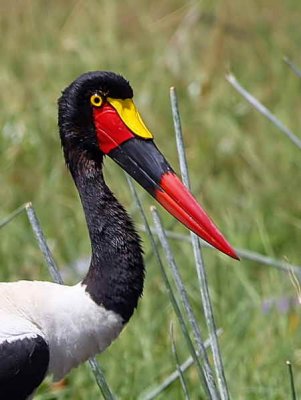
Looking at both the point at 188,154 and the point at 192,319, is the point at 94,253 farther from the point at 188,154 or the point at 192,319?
the point at 188,154

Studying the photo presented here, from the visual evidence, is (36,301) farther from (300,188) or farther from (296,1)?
(296,1)

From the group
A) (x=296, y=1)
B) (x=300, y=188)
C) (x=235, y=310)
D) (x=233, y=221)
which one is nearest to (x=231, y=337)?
(x=235, y=310)

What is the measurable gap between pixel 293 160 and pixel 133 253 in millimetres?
2205

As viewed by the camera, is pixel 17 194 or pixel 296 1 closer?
pixel 17 194

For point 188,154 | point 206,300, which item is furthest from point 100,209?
point 188,154

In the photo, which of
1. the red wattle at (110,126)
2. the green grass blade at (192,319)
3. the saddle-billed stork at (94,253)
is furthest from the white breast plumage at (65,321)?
the red wattle at (110,126)

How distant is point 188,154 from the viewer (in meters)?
5.11

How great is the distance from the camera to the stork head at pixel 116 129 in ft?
9.07

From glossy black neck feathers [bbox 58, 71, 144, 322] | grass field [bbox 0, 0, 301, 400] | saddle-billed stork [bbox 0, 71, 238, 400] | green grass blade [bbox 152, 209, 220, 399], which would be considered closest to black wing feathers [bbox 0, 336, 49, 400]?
saddle-billed stork [bbox 0, 71, 238, 400]

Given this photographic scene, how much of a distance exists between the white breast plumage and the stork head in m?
0.25

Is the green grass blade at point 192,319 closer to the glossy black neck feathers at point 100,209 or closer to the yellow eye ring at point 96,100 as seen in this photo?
the glossy black neck feathers at point 100,209

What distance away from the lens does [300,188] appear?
4.80m

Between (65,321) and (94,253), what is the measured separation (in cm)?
16

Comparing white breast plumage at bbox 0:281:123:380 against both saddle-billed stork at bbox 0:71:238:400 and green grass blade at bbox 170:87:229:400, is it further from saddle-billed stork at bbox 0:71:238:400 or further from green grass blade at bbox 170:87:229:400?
green grass blade at bbox 170:87:229:400
